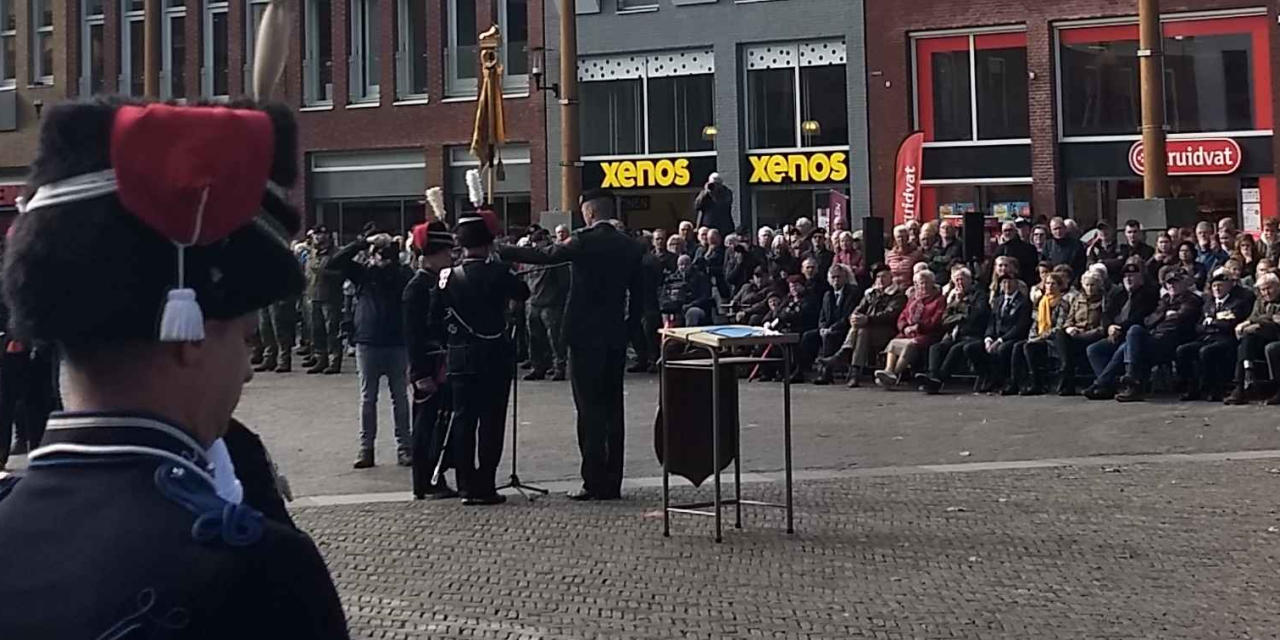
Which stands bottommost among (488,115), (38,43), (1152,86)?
(488,115)

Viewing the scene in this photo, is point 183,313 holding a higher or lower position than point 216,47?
lower

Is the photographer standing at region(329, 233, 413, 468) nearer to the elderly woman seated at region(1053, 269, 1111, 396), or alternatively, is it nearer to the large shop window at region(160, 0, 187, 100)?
the elderly woman seated at region(1053, 269, 1111, 396)

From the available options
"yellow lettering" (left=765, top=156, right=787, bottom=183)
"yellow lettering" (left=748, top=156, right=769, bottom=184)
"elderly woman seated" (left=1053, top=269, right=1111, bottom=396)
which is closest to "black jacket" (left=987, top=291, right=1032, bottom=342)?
"elderly woman seated" (left=1053, top=269, right=1111, bottom=396)

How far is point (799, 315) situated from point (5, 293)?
59.9 feet

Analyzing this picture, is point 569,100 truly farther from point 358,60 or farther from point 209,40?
point 209,40

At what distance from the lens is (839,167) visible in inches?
1332

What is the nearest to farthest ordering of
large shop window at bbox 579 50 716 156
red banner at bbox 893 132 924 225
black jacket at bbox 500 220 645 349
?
black jacket at bbox 500 220 645 349, red banner at bbox 893 132 924 225, large shop window at bbox 579 50 716 156

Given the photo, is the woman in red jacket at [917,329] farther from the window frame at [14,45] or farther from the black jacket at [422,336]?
the window frame at [14,45]

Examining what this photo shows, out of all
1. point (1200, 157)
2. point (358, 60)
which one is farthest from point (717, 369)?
point (358, 60)

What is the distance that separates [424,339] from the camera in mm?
11844

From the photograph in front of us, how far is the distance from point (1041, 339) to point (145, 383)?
16472mm

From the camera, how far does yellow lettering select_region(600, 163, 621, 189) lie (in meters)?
36.3

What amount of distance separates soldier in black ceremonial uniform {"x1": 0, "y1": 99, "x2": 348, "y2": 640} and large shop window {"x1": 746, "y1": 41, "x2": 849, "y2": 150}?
32.1 meters

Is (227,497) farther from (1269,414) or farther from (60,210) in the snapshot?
(1269,414)
